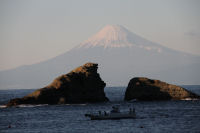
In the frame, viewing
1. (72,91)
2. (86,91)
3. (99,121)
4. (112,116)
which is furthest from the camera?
(86,91)

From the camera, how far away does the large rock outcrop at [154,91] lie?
6216 inches

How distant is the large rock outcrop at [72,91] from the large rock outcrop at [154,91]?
879 cm

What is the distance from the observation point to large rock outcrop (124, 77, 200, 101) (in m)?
158

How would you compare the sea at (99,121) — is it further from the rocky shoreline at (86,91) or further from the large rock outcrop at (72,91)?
the rocky shoreline at (86,91)

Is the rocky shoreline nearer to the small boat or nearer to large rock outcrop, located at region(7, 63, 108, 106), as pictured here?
large rock outcrop, located at region(7, 63, 108, 106)

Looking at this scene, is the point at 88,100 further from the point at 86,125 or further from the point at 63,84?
the point at 86,125

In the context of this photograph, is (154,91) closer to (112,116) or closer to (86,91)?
(86,91)

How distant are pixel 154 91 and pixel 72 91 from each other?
73.7ft

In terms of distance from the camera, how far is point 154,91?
6255 inches

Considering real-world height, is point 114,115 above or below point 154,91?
below

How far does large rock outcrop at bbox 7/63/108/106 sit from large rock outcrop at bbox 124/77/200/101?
8.79m

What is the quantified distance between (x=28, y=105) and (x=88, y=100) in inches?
643

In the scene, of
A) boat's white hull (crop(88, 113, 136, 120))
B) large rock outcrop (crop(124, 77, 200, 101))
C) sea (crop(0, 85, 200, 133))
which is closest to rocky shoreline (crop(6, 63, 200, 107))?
large rock outcrop (crop(124, 77, 200, 101))

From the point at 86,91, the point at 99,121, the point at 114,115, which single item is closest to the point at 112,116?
the point at 114,115
